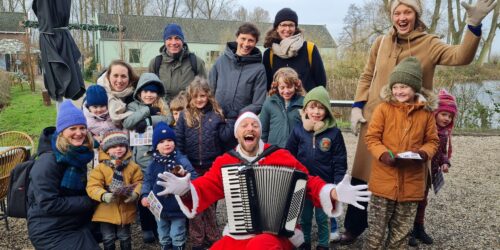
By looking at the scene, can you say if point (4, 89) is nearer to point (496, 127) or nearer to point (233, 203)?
point (233, 203)

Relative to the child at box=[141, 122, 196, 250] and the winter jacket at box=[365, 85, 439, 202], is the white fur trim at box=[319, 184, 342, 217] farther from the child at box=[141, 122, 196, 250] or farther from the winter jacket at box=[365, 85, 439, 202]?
the child at box=[141, 122, 196, 250]

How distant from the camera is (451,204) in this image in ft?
18.9

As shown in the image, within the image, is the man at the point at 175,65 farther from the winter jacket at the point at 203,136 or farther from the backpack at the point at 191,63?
the winter jacket at the point at 203,136

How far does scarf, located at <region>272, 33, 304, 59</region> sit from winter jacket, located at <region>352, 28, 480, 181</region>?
78cm

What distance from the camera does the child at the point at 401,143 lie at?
3.38 meters

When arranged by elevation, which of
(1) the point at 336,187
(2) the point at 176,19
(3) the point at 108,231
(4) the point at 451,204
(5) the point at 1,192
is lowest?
(4) the point at 451,204

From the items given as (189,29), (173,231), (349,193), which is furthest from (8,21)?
(349,193)

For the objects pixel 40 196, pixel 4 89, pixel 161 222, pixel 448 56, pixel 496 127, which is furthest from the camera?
pixel 4 89

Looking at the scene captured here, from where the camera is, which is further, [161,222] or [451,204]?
[451,204]

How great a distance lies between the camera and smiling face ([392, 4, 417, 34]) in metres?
3.53

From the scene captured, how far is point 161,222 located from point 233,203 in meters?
1.17

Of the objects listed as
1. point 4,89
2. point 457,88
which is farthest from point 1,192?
point 4,89

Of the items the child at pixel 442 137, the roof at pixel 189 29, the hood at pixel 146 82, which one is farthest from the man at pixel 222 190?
the roof at pixel 189 29

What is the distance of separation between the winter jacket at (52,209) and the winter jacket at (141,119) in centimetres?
86
